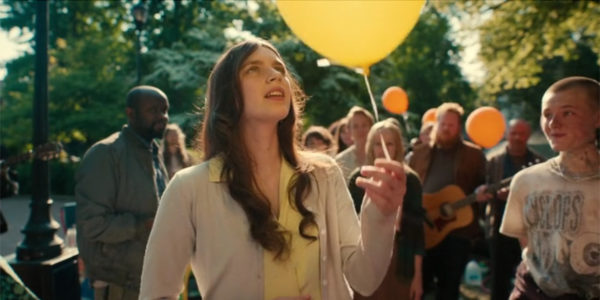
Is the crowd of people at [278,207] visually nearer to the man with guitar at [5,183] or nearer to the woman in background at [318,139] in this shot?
the woman in background at [318,139]

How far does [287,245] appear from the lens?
1.68 meters

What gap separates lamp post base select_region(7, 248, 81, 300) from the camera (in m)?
4.11

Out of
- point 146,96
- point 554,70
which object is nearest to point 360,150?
point 146,96

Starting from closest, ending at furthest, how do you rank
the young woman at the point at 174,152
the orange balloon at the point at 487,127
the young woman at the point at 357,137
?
the young woman at the point at 357,137 < the orange balloon at the point at 487,127 < the young woman at the point at 174,152

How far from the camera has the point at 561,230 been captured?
7.56 ft

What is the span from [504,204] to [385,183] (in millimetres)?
3848

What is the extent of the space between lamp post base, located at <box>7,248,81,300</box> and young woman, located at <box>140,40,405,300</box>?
302 centimetres

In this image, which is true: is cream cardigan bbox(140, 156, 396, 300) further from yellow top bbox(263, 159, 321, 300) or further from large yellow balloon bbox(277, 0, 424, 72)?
large yellow balloon bbox(277, 0, 424, 72)

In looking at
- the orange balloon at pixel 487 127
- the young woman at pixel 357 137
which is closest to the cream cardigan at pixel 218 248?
the young woman at pixel 357 137

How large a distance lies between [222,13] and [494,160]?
63.2ft

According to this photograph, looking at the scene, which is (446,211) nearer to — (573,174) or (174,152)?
(573,174)

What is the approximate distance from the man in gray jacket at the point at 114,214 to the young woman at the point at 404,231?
153cm

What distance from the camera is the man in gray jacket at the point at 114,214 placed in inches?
117

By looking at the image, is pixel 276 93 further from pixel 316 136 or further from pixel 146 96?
pixel 316 136
